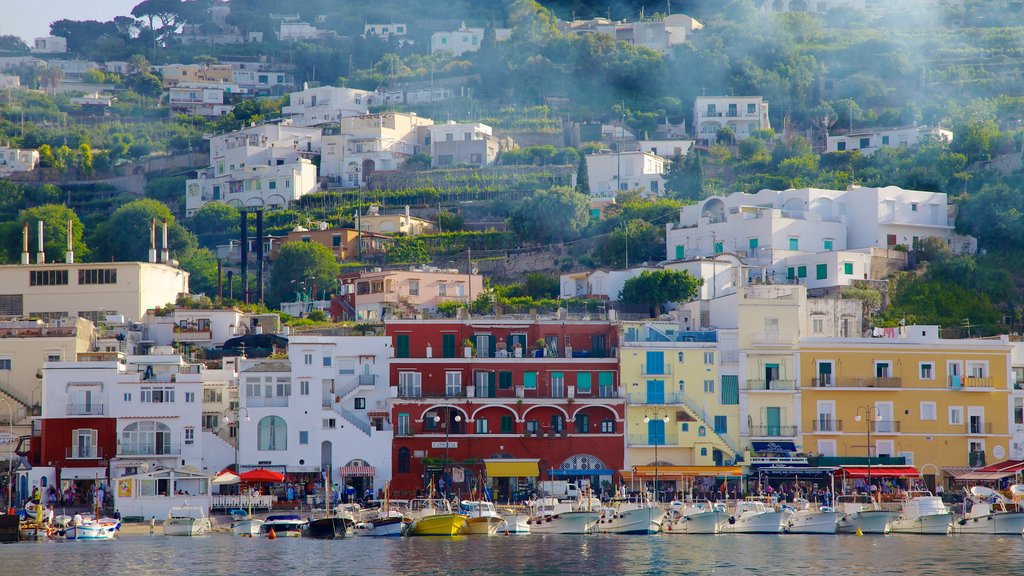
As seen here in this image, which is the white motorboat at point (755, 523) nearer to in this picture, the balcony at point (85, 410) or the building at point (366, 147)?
the balcony at point (85, 410)

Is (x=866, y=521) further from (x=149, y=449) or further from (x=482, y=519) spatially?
(x=149, y=449)

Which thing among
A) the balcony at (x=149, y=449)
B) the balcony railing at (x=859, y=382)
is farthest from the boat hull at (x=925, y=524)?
the balcony at (x=149, y=449)

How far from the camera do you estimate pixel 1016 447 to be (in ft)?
245

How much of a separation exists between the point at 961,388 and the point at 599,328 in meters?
15.6

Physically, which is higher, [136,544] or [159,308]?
[159,308]

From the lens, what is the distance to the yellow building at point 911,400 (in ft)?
243

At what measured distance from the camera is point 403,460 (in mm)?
72688

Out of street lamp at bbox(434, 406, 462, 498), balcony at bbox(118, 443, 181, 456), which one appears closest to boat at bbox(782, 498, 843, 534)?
street lamp at bbox(434, 406, 462, 498)

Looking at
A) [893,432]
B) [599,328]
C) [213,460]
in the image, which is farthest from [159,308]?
[893,432]

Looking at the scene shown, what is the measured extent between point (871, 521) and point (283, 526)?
22.0m

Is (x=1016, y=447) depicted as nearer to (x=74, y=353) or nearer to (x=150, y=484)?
(x=150, y=484)

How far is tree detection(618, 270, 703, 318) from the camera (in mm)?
87312

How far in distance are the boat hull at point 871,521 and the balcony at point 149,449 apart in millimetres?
27085

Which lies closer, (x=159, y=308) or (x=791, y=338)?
(x=791, y=338)
